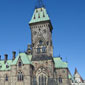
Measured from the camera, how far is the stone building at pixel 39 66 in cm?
5612

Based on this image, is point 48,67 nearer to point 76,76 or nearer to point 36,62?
point 36,62

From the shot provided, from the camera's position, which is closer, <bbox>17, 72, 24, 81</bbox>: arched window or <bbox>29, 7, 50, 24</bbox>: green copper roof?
<bbox>17, 72, 24, 81</bbox>: arched window

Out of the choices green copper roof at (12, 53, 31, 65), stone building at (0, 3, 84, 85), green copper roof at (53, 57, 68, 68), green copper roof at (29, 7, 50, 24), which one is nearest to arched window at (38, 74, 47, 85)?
stone building at (0, 3, 84, 85)

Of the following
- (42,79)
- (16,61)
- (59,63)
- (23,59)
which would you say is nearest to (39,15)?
(23,59)

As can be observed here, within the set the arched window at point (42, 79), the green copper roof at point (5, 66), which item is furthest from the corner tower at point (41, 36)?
the green copper roof at point (5, 66)

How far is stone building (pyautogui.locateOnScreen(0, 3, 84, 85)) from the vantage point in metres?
56.1

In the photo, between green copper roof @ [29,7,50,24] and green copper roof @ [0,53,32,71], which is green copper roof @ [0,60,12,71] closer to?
green copper roof @ [0,53,32,71]

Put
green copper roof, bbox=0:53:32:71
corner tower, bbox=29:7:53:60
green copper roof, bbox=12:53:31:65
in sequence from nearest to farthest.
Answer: green copper roof, bbox=12:53:31:65
green copper roof, bbox=0:53:32:71
corner tower, bbox=29:7:53:60

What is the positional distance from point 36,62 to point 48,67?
490 cm

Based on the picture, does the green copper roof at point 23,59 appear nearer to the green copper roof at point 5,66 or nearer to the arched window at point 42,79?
the green copper roof at point 5,66

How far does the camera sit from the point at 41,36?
61656mm

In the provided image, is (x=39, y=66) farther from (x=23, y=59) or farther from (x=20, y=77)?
(x=20, y=77)

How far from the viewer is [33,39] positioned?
205ft

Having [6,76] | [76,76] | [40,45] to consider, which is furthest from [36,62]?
[76,76]
